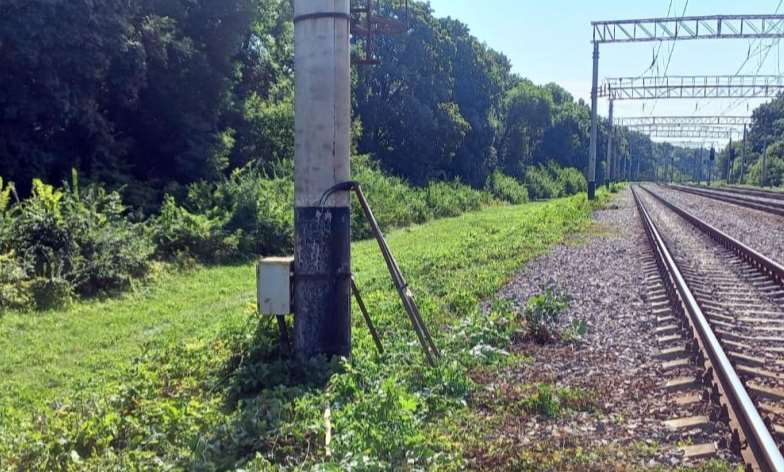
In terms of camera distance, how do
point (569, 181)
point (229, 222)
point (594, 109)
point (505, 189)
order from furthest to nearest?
point (569, 181), point (505, 189), point (594, 109), point (229, 222)

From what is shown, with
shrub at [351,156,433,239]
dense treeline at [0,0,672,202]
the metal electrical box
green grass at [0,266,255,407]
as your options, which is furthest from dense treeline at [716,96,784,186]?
the metal electrical box

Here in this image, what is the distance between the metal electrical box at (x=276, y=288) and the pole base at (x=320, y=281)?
0.14 metres

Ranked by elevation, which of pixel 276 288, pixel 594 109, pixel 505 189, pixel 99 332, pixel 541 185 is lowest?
pixel 99 332

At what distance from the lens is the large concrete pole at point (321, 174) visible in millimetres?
6156

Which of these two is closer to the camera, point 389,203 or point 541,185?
point 389,203

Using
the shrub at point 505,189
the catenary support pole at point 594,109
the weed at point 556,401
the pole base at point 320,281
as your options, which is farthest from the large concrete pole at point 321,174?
the shrub at point 505,189

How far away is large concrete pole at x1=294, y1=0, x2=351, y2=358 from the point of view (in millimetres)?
6156

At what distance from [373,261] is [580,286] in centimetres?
677

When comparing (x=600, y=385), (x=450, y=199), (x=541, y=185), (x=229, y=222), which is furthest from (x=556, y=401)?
(x=541, y=185)

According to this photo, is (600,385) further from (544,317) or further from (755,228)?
(755,228)

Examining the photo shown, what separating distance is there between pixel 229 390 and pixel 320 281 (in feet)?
4.25

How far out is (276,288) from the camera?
6301 millimetres

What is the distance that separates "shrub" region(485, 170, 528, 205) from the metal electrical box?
46747 mm

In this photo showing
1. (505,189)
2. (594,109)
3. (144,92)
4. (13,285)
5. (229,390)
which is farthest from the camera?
(505,189)
